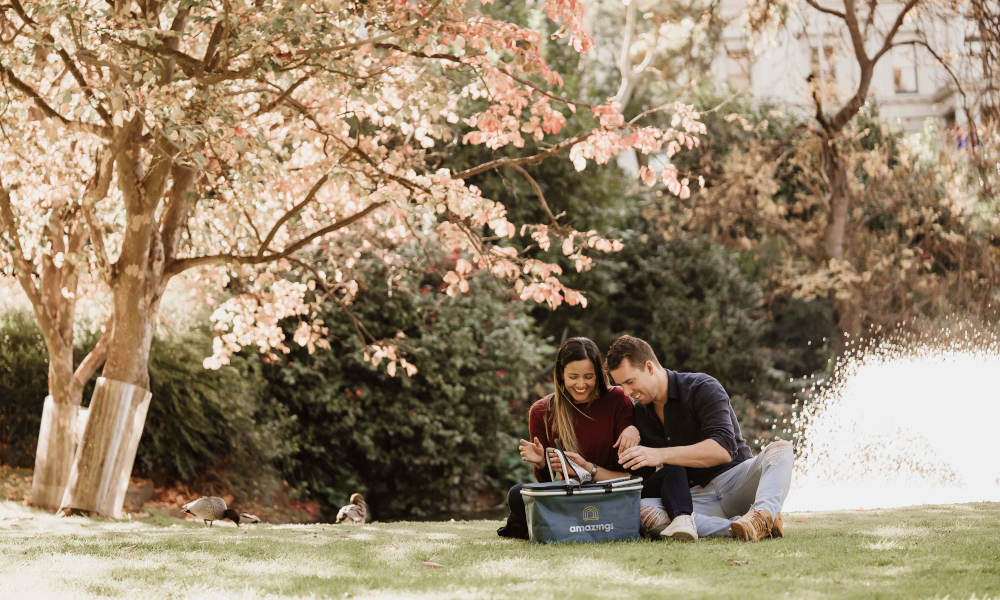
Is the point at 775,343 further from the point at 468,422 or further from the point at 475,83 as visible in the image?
the point at 475,83

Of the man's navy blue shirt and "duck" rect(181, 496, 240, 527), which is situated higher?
the man's navy blue shirt

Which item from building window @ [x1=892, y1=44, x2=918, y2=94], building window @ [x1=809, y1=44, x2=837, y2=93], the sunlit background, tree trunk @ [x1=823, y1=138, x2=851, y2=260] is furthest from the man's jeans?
building window @ [x1=892, y1=44, x2=918, y2=94]

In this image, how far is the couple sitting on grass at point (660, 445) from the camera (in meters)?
5.70

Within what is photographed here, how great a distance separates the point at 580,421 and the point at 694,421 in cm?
64

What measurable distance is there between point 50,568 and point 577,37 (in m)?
6.12

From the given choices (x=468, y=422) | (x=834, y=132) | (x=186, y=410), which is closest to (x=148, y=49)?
(x=186, y=410)

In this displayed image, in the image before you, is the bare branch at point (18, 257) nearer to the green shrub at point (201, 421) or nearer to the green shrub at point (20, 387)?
the green shrub at point (201, 421)

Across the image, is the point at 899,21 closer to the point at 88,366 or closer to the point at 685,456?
the point at 88,366

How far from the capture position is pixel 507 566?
487 centimetres

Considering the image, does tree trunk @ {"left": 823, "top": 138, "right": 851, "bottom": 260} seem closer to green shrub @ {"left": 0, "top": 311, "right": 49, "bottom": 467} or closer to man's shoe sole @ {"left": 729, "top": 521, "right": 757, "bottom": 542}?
green shrub @ {"left": 0, "top": 311, "right": 49, "bottom": 467}

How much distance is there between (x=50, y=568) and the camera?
5.14m

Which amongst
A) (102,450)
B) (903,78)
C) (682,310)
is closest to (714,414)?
(102,450)

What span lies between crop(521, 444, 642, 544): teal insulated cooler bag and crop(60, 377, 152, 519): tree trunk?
513 centimetres

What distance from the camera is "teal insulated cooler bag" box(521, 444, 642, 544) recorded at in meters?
5.52
